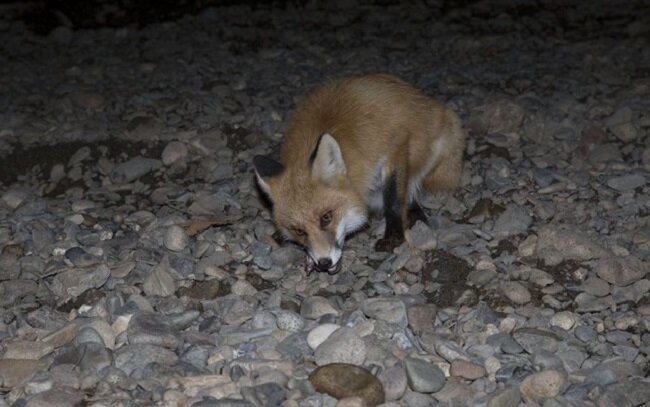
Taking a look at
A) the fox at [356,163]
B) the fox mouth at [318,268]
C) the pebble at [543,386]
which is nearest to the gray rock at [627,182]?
the fox at [356,163]

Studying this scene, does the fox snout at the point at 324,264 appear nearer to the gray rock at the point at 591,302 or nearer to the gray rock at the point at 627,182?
the gray rock at the point at 591,302

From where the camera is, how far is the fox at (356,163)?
484 cm

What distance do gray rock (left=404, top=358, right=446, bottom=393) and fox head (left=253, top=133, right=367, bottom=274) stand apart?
3.63 ft

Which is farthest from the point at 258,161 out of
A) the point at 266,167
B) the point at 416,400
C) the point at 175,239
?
the point at 416,400

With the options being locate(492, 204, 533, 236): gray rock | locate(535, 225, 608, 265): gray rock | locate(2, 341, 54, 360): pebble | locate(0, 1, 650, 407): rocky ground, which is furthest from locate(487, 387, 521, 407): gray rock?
locate(2, 341, 54, 360): pebble

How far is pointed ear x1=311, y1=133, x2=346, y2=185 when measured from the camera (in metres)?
4.69

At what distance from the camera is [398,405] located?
11.8ft

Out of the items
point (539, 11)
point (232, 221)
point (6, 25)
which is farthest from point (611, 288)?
point (6, 25)

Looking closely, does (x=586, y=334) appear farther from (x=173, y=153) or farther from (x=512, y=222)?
(x=173, y=153)

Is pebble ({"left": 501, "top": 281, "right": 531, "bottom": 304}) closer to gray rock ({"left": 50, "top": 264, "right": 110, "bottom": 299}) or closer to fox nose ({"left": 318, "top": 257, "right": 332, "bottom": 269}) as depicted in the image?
fox nose ({"left": 318, "top": 257, "right": 332, "bottom": 269})

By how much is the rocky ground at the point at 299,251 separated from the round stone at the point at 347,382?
0.01m

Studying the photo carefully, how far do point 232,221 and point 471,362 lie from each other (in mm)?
2290

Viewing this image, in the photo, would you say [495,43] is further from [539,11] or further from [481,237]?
[481,237]

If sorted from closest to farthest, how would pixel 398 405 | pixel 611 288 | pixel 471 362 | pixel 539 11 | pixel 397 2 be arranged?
pixel 398 405 < pixel 471 362 < pixel 611 288 < pixel 539 11 < pixel 397 2
